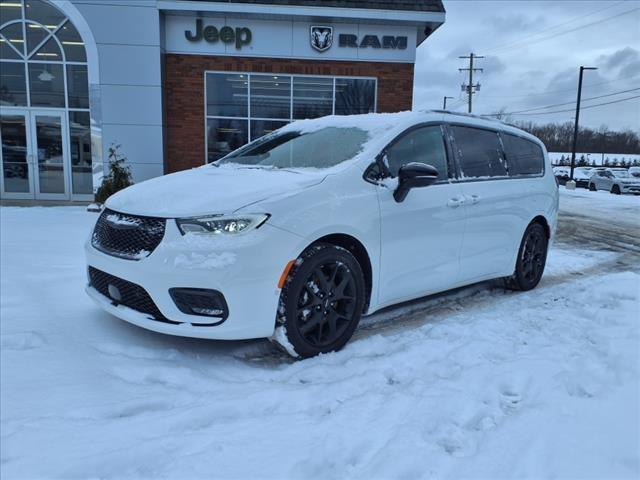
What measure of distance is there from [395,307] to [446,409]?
196 centimetres

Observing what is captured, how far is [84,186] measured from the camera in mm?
13375

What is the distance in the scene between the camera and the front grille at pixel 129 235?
10.4 feet

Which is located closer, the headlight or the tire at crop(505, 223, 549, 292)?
the headlight

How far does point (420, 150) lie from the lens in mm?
4246

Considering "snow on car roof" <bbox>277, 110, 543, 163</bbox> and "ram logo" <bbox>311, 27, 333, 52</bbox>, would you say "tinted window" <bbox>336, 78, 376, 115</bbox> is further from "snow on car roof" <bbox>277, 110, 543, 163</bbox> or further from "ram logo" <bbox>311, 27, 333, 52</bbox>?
"snow on car roof" <bbox>277, 110, 543, 163</bbox>

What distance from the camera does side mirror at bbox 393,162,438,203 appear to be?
3.72 metres

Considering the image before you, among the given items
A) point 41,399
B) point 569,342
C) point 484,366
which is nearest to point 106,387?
point 41,399

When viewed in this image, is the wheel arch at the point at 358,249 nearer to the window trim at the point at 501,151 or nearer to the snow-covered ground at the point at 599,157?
the window trim at the point at 501,151

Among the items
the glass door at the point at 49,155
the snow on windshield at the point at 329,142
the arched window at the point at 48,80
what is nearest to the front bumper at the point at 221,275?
the snow on windshield at the point at 329,142

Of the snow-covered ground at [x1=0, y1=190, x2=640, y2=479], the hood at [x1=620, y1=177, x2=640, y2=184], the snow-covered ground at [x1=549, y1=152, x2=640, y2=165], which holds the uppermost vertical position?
the snow-covered ground at [x1=549, y1=152, x2=640, y2=165]

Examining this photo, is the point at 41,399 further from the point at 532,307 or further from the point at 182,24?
the point at 182,24

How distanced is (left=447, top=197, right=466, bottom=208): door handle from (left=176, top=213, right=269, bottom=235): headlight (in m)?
1.89

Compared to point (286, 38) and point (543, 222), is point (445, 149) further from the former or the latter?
point (286, 38)

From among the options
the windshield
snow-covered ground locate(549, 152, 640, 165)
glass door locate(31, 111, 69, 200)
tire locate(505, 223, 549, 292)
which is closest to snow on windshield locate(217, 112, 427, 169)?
the windshield
